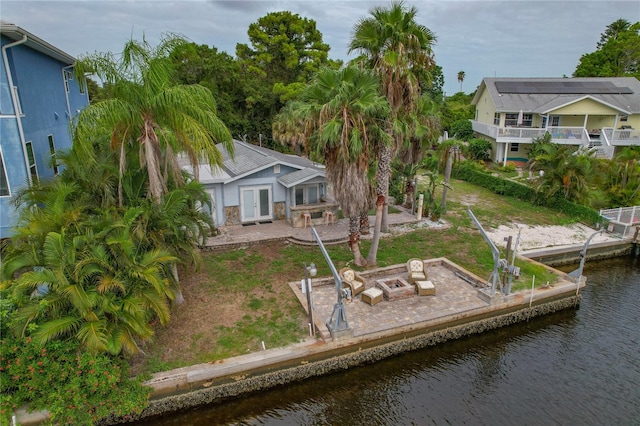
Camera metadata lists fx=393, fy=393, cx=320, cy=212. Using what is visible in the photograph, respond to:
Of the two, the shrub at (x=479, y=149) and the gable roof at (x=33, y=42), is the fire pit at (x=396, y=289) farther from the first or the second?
the shrub at (x=479, y=149)

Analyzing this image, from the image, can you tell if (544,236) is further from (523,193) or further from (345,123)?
(345,123)

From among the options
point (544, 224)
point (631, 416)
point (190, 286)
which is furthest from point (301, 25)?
point (631, 416)

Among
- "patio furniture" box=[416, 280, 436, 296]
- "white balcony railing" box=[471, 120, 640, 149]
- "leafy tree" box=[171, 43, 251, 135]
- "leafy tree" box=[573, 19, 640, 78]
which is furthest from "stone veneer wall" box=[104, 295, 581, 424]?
"leafy tree" box=[573, 19, 640, 78]

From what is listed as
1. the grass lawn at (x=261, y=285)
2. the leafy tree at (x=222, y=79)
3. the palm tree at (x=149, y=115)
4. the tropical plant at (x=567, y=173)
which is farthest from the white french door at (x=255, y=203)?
the leafy tree at (x=222, y=79)

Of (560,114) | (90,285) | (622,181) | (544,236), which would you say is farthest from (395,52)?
(560,114)

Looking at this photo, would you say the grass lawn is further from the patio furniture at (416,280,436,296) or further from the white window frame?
the white window frame

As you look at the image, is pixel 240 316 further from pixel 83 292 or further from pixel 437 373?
pixel 437 373
